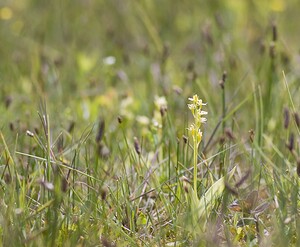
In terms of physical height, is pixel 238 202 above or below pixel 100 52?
above

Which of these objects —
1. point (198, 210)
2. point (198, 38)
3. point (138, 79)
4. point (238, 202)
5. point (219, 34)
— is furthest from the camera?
point (198, 38)

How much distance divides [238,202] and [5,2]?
3282mm

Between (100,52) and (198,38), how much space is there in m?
0.66

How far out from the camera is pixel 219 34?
3.68 m

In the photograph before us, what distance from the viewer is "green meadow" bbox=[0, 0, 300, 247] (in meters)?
1.89

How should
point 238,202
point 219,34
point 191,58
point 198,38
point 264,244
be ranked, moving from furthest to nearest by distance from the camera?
point 198,38
point 191,58
point 219,34
point 238,202
point 264,244

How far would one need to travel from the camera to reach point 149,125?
292cm

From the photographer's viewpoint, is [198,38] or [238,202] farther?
[198,38]

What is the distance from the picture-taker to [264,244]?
1740 millimetres

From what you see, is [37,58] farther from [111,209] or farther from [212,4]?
[111,209]

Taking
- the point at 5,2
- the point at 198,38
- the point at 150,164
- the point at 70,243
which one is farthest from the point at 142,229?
the point at 5,2

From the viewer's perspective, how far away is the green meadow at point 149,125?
189 cm

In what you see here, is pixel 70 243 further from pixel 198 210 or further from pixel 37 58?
pixel 37 58

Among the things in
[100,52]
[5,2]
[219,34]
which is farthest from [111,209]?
[5,2]
